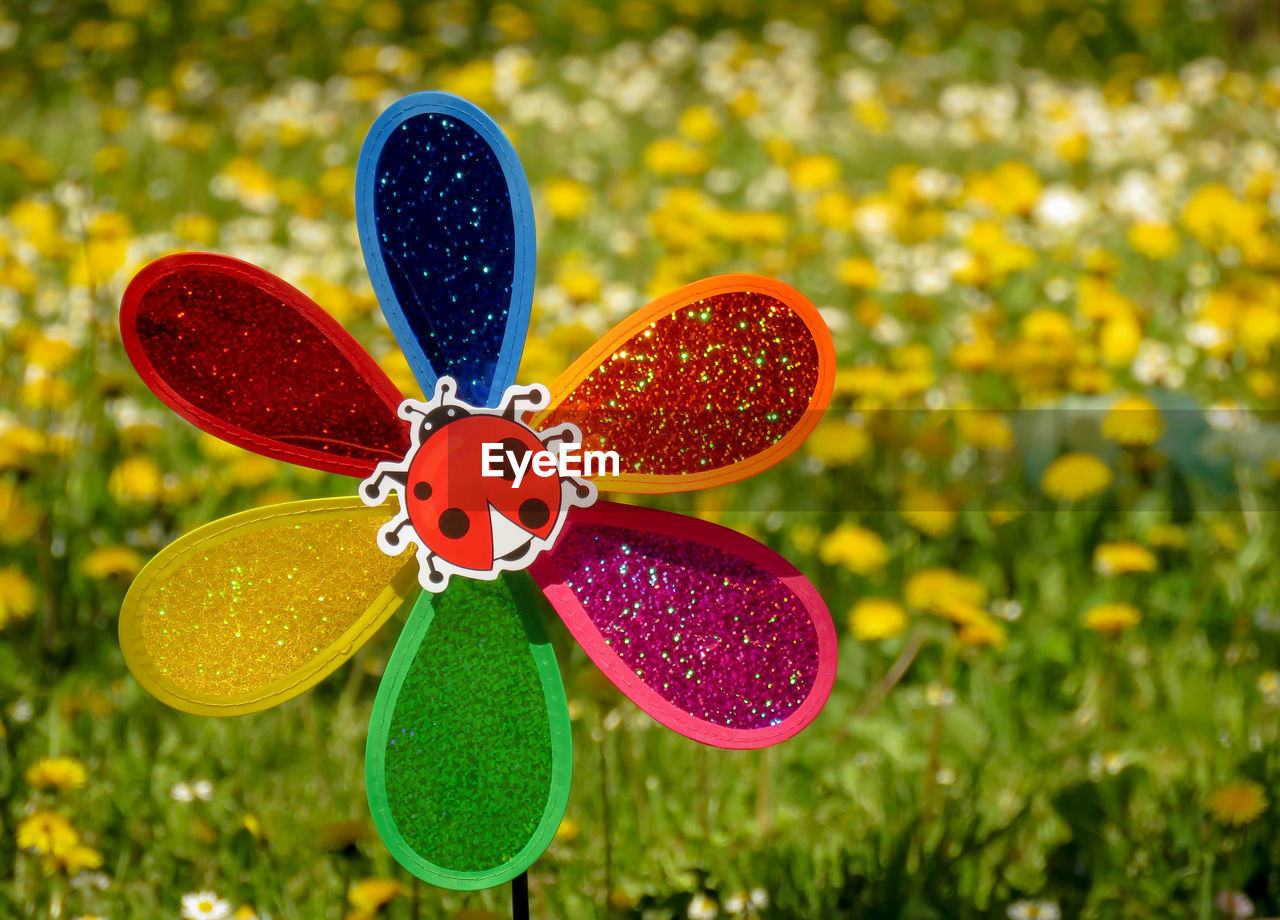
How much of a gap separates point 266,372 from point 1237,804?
100 cm

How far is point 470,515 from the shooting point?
2.67ft

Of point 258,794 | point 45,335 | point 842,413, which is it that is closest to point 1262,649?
point 842,413

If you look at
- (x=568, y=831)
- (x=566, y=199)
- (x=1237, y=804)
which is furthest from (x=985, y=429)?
(x=566, y=199)

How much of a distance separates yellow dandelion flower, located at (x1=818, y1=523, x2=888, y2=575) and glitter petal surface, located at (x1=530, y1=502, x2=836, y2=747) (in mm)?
769

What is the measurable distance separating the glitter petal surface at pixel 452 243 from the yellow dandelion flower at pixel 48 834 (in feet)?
1.92

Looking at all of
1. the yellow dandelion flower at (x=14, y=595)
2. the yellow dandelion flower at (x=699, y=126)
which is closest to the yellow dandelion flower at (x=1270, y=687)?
the yellow dandelion flower at (x=14, y=595)

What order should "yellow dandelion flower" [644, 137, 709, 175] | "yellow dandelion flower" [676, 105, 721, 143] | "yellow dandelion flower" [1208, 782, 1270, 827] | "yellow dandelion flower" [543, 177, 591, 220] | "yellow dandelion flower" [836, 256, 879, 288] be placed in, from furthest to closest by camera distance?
"yellow dandelion flower" [676, 105, 721, 143] → "yellow dandelion flower" [644, 137, 709, 175] → "yellow dandelion flower" [543, 177, 591, 220] → "yellow dandelion flower" [836, 256, 879, 288] → "yellow dandelion flower" [1208, 782, 1270, 827]

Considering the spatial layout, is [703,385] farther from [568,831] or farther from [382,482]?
[568,831]

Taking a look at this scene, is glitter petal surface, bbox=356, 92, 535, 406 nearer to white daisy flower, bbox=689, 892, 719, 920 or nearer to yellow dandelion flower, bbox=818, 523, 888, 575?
white daisy flower, bbox=689, 892, 719, 920

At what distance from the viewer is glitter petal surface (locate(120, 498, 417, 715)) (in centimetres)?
83

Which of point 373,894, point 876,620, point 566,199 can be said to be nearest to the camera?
point 373,894

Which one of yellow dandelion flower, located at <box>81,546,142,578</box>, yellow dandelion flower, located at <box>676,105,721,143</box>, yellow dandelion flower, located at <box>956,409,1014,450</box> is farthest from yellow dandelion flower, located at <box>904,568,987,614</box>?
yellow dandelion flower, located at <box>676,105,721,143</box>

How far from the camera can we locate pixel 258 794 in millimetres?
1358

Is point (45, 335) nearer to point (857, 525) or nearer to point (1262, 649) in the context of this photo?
point (857, 525)
